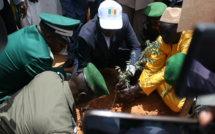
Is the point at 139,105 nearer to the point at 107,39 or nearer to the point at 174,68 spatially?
the point at 107,39

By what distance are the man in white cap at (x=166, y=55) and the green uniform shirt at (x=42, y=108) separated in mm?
1271

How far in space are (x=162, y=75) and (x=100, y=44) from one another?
1021 millimetres

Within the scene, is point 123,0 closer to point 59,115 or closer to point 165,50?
point 165,50

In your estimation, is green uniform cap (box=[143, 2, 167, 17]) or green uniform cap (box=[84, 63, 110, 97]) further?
green uniform cap (box=[143, 2, 167, 17])

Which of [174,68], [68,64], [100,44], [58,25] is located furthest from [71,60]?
[174,68]

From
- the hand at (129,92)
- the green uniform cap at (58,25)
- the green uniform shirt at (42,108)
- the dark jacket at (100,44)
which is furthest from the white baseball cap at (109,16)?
the green uniform shirt at (42,108)

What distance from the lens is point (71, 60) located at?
Answer: 4047 millimetres

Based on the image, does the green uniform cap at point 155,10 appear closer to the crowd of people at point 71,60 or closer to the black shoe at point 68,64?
the crowd of people at point 71,60

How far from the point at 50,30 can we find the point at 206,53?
198cm

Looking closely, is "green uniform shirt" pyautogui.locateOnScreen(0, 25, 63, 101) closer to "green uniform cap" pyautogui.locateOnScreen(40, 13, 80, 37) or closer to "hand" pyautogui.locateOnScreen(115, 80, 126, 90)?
"green uniform cap" pyautogui.locateOnScreen(40, 13, 80, 37)

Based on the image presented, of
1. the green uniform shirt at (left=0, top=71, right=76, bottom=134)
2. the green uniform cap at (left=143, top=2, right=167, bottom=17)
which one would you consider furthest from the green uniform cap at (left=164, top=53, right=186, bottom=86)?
the green uniform cap at (left=143, top=2, right=167, bottom=17)

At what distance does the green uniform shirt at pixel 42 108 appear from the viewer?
1.54 m

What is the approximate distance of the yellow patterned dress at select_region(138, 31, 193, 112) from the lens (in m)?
2.69

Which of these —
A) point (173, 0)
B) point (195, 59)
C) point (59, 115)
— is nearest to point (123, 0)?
point (173, 0)
